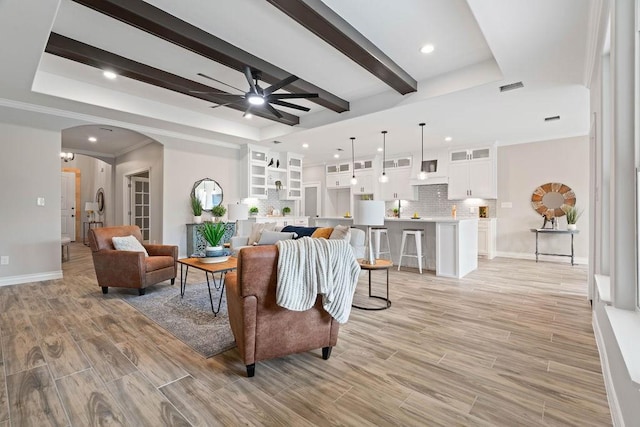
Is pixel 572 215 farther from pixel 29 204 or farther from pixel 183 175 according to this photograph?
pixel 29 204

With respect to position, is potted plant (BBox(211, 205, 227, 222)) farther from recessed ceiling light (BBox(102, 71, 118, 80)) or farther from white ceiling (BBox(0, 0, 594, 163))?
recessed ceiling light (BBox(102, 71, 118, 80))

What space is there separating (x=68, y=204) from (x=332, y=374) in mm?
10995

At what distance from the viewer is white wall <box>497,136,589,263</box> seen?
6051 millimetres

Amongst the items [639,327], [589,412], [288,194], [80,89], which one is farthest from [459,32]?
[288,194]

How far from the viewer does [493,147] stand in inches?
263

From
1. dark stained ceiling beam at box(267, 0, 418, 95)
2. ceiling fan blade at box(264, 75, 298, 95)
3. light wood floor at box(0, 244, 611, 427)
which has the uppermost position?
dark stained ceiling beam at box(267, 0, 418, 95)

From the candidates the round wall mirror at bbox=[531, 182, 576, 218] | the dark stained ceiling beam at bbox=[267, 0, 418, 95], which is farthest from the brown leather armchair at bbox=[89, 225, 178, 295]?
the round wall mirror at bbox=[531, 182, 576, 218]

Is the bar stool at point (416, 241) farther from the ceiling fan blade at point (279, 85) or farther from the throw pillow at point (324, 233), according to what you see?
the ceiling fan blade at point (279, 85)

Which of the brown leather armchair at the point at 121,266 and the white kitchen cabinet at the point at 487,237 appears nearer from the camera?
the brown leather armchair at the point at 121,266

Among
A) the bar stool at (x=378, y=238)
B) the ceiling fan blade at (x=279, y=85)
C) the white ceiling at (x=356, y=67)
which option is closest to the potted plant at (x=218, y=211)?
the white ceiling at (x=356, y=67)

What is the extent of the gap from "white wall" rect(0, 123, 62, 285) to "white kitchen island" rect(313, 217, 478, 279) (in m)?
5.54

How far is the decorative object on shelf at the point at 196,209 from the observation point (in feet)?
20.2

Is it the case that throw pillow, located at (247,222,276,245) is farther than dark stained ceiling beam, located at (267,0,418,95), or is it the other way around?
throw pillow, located at (247,222,276,245)

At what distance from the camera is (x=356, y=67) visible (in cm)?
377
